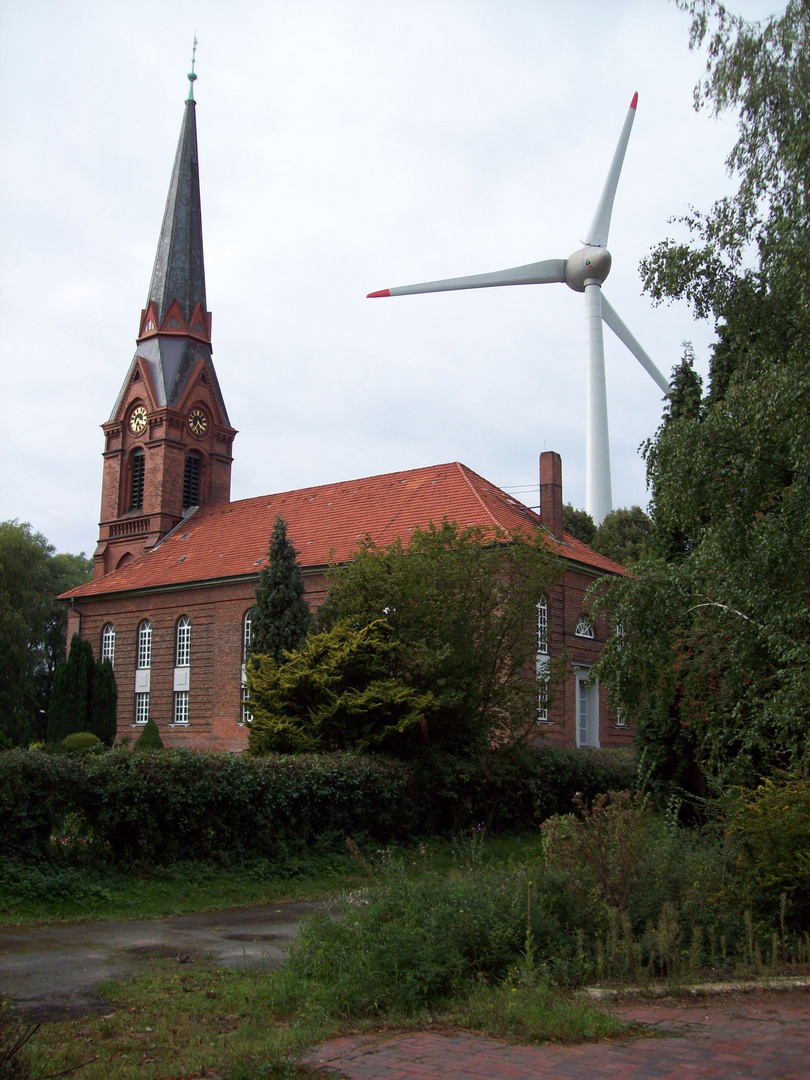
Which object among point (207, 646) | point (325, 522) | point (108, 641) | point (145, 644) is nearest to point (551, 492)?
point (325, 522)

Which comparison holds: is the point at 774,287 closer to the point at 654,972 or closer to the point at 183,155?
the point at 654,972

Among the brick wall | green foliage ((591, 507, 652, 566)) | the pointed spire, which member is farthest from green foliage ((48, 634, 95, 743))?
green foliage ((591, 507, 652, 566))

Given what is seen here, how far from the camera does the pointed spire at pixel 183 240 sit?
5350 centimetres

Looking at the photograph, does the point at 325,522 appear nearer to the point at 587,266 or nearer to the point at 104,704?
the point at 104,704

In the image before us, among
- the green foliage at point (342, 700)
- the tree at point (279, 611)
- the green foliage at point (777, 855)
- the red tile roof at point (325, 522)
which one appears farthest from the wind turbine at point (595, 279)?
the green foliage at point (777, 855)

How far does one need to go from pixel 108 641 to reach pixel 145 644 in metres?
2.66

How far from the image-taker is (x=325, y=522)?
43344 mm

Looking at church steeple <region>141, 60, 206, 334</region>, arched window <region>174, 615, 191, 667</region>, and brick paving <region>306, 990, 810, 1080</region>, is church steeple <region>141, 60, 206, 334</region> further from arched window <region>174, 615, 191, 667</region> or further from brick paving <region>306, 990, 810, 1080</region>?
brick paving <region>306, 990, 810, 1080</region>

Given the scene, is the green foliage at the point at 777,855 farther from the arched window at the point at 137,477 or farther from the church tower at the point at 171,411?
the arched window at the point at 137,477

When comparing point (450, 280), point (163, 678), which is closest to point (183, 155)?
point (450, 280)

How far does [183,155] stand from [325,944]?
2096 inches

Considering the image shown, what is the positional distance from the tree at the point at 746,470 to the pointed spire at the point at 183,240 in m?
43.6

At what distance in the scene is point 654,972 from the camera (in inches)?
332

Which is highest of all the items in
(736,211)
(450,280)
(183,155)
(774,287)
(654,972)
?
(183,155)
